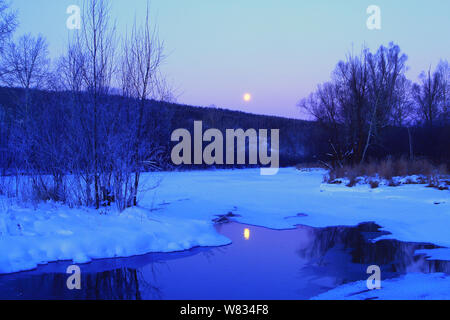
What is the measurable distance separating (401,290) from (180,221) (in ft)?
17.9

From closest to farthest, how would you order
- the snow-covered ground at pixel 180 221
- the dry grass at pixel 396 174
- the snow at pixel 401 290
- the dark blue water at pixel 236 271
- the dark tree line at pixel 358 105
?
1. the snow at pixel 401 290
2. the dark blue water at pixel 236 271
3. the snow-covered ground at pixel 180 221
4. the dry grass at pixel 396 174
5. the dark tree line at pixel 358 105

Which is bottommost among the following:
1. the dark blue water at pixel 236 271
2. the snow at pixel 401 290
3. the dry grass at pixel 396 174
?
the dark blue water at pixel 236 271

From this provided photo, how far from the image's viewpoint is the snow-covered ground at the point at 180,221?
6113 mm

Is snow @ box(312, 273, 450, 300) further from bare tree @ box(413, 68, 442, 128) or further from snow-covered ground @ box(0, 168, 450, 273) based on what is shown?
bare tree @ box(413, 68, 442, 128)

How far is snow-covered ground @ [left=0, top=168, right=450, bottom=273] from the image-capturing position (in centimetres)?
611

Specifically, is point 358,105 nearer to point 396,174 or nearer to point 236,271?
point 396,174

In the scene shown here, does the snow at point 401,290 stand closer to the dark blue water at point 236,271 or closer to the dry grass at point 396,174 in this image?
the dark blue water at point 236,271

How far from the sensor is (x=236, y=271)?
5312 millimetres

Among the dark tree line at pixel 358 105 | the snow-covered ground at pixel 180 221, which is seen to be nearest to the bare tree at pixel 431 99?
the dark tree line at pixel 358 105

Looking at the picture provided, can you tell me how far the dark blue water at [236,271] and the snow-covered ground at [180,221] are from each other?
406mm

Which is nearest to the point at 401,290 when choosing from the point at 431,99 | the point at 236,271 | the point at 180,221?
the point at 236,271
